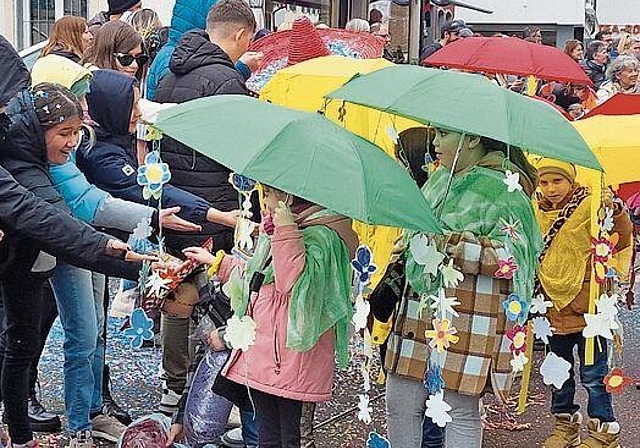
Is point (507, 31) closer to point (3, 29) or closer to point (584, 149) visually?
point (3, 29)

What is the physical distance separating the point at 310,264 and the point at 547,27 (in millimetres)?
27358

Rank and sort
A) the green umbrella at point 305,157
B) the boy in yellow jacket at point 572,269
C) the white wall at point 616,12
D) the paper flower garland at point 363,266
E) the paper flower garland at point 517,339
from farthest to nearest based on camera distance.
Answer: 1. the white wall at point 616,12
2. the boy in yellow jacket at point 572,269
3. the paper flower garland at point 517,339
4. the paper flower garland at point 363,266
5. the green umbrella at point 305,157

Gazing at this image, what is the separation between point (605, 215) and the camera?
4.45 m

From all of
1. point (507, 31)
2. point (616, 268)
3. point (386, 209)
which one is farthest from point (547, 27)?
point (386, 209)

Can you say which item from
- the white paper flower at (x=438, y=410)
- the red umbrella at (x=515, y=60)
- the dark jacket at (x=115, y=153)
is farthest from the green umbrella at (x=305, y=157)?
the red umbrella at (x=515, y=60)

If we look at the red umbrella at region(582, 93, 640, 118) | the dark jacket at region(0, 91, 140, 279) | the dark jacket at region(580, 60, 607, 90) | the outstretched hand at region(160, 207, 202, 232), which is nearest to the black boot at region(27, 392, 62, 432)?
the dark jacket at region(0, 91, 140, 279)

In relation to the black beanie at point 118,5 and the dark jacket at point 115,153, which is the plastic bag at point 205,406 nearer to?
the dark jacket at point 115,153

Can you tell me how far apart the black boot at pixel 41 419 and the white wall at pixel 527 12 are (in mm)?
25017

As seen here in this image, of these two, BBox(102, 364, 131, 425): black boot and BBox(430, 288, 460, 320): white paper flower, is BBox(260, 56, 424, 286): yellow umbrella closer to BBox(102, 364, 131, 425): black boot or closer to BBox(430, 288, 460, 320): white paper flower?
BBox(430, 288, 460, 320): white paper flower

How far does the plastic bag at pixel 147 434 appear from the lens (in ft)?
14.8

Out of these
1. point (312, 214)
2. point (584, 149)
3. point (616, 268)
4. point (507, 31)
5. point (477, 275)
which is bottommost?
point (507, 31)

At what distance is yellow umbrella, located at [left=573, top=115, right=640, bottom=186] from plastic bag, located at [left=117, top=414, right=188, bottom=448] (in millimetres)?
2242

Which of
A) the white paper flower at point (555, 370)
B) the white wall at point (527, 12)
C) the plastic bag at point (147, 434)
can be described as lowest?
the white wall at point (527, 12)

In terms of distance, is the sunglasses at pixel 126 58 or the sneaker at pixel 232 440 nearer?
the sneaker at pixel 232 440
